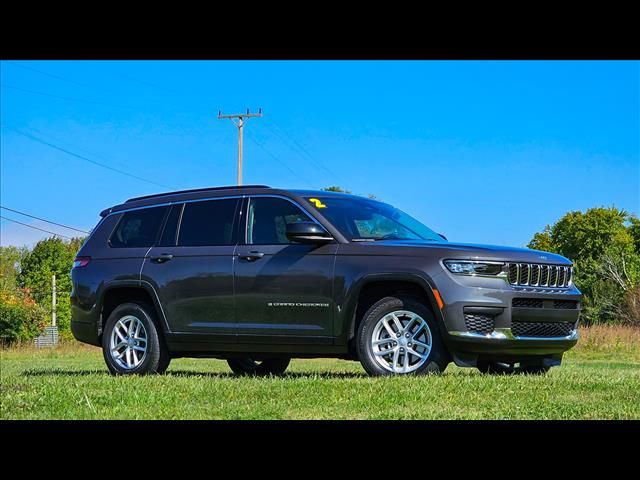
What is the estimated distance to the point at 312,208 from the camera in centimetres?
941

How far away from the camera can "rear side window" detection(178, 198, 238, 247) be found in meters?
9.94

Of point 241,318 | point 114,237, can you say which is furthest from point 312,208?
point 114,237

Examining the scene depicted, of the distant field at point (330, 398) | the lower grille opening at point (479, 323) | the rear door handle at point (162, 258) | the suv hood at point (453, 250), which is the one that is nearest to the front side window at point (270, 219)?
the suv hood at point (453, 250)

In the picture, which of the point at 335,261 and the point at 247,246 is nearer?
the point at 335,261

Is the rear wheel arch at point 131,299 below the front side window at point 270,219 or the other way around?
below

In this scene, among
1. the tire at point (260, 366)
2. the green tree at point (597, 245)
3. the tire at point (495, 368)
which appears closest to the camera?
the tire at point (495, 368)

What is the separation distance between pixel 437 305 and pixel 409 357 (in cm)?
59

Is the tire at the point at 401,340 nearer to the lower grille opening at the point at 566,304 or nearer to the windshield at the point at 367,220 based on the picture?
the windshield at the point at 367,220

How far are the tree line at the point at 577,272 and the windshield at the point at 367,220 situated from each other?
39.0 m

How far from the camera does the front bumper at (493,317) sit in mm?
8383
